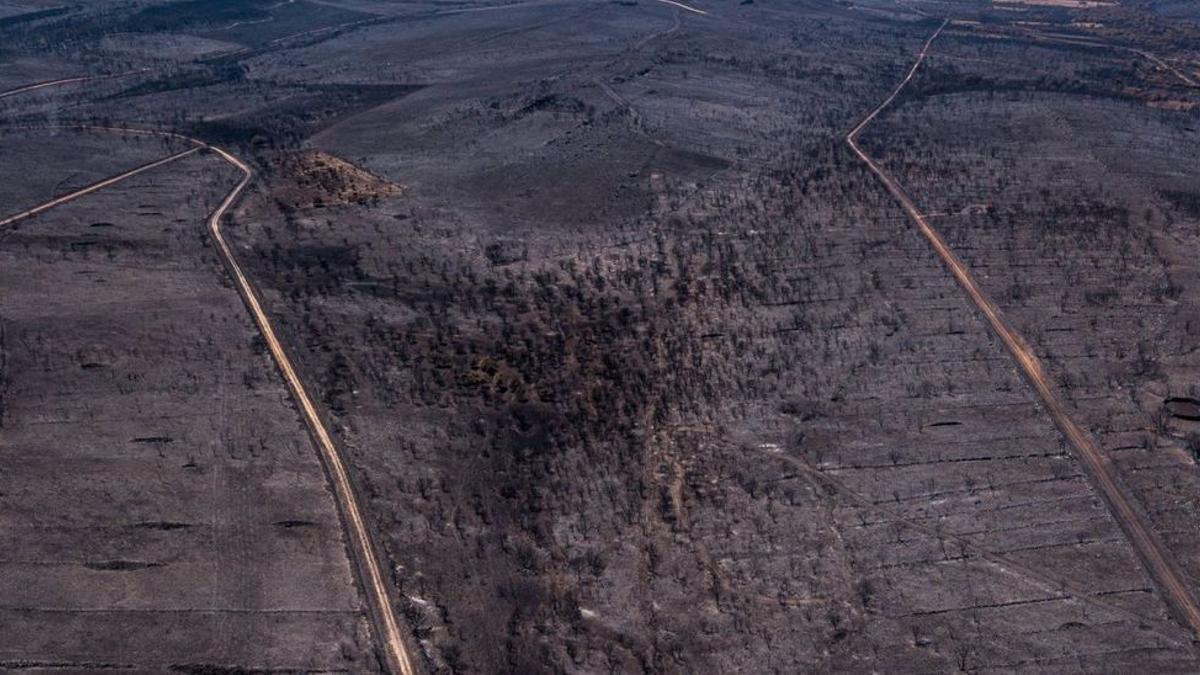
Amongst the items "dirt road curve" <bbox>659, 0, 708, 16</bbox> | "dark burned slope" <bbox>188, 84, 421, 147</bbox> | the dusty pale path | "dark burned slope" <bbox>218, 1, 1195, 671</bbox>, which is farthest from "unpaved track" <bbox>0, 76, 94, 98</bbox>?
"dirt road curve" <bbox>659, 0, 708, 16</bbox>

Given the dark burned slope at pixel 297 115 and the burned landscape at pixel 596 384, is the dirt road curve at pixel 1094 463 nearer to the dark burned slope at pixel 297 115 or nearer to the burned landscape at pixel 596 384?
the burned landscape at pixel 596 384

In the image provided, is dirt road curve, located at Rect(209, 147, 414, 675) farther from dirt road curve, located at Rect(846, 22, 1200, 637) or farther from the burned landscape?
dirt road curve, located at Rect(846, 22, 1200, 637)

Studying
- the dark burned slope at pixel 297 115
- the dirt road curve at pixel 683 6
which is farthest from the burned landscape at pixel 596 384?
the dirt road curve at pixel 683 6

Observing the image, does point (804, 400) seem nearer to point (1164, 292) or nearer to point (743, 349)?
point (743, 349)

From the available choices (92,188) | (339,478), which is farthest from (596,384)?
(92,188)

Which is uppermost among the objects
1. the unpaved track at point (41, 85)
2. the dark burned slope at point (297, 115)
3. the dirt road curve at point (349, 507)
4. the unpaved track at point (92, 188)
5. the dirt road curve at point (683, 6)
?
the dirt road curve at point (683, 6)

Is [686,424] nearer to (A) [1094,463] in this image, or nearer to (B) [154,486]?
(A) [1094,463]
